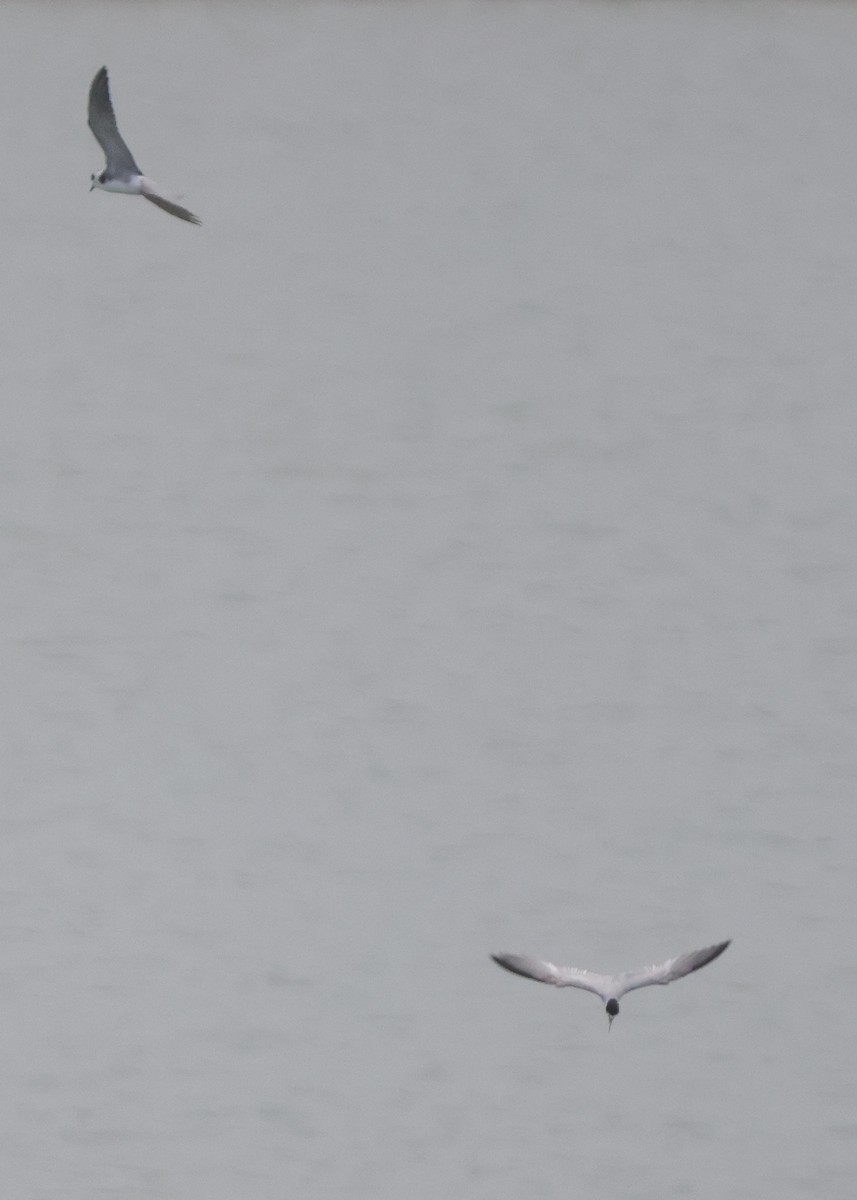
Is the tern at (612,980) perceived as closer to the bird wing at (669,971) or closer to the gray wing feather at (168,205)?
the bird wing at (669,971)

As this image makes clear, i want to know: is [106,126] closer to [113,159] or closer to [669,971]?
[113,159]

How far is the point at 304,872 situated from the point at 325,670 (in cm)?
32

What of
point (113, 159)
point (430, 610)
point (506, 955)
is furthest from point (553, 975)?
point (113, 159)

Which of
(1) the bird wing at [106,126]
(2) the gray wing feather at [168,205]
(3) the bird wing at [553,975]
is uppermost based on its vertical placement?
(1) the bird wing at [106,126]

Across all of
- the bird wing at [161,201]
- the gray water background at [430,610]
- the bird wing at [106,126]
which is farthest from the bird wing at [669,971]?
the bird wing at [106,126]

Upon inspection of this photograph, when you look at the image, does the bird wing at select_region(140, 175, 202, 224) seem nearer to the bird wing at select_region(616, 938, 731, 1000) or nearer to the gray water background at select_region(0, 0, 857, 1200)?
the gray water background at select_region(0, 0, 857, 1200)

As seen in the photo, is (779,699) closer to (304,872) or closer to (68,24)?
(304,872)

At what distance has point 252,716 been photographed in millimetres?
3041

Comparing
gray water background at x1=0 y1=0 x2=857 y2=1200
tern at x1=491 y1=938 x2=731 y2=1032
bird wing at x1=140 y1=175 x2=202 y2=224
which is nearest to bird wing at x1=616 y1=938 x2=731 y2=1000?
tern at x1=491 y1=938 x2=731 y2=1032

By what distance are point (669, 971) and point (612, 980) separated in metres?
0.11

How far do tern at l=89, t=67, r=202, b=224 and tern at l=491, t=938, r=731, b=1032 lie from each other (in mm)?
1102

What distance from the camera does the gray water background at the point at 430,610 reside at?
9.61 feet

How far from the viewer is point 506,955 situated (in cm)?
259

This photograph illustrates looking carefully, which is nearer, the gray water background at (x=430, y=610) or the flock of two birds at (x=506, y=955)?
the flock of two birds at (x=506, y=955)
